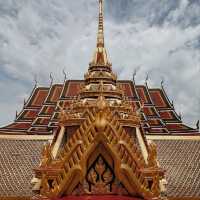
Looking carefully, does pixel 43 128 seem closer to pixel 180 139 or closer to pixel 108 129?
pixel 180 139

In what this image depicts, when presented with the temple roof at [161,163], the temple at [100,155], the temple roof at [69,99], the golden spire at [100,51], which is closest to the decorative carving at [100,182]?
the temple at [100,155]

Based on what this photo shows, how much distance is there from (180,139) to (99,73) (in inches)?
88.9

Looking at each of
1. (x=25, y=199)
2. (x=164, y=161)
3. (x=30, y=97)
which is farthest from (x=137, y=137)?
(x=30, y=97)

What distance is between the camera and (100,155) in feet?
12.5

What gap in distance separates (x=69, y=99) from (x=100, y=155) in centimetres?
1929

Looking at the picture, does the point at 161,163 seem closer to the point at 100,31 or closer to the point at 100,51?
the point at 100,51

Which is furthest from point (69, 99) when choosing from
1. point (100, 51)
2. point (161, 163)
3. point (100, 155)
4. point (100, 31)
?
point (100, 155)

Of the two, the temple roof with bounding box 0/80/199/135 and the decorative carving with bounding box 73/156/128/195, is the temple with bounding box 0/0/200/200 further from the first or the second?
the temple roof with bounding box 0/80/199/135

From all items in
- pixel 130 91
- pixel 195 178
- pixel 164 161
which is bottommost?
pixel 195 178

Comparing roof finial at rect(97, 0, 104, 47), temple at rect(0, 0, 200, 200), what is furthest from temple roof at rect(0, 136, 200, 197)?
roof finial at rect(97, 0, 104, 47)

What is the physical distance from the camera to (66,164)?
3.67m

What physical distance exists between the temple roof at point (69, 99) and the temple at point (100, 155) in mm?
14322

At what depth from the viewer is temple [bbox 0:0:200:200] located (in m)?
3.64

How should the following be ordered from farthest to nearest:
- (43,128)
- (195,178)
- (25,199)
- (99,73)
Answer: (43,128), (99,73), (195,178), (25,199)
